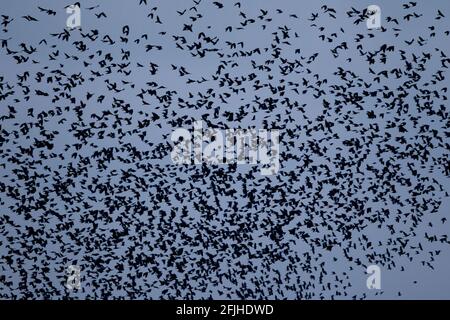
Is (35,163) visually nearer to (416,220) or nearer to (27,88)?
(27,88)

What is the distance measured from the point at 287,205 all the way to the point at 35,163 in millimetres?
4631

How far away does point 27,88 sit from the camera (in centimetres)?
1103

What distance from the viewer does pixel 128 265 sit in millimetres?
11109

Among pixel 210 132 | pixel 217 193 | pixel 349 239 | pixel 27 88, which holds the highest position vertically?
pixel 27 88

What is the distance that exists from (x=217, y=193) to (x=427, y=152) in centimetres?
381

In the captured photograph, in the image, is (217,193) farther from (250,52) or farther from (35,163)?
(35,163)

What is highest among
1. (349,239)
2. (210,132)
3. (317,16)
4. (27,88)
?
(317,16)
